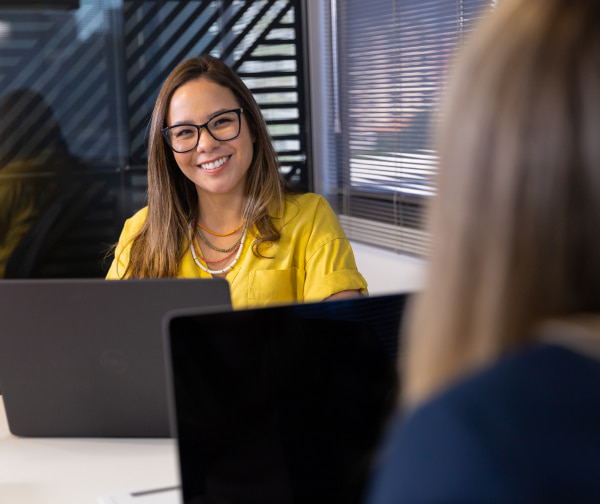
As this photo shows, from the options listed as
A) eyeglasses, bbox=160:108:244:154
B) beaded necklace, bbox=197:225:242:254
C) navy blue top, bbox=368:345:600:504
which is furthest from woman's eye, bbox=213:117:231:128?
navy blue top, bbox=368:345:600:504

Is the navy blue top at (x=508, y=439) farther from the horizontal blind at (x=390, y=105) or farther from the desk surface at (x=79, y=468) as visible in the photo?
the horizontal blind at (x=390, y=105)

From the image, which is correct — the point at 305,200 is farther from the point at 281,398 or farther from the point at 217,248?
the point at 281,398

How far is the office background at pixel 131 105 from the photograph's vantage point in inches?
127

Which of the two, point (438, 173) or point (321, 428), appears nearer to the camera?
point (438, 173)

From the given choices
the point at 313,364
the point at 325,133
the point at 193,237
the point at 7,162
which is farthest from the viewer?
the point at 325,133

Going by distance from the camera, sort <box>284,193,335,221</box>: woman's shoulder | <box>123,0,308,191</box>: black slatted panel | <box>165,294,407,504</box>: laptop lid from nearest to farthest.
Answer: <box>165,294,407,504</box>: laptop lid → <box>284,193,335,221</box>: woman's shoulder → <box>123,0,308,191</box>: black slatted panel

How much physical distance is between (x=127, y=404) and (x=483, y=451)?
97 cm

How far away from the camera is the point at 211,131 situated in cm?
193

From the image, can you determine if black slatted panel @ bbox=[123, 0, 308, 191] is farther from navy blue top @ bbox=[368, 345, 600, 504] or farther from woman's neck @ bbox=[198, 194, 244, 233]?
navy blue top @ bbox=[368, 345, 600, 504]

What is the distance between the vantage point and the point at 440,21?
2.74 metres

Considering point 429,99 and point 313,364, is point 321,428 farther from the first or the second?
point 429,99

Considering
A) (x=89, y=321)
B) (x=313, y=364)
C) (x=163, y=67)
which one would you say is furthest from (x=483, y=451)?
(x=163, y=67)

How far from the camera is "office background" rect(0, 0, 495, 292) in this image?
323 centimetres

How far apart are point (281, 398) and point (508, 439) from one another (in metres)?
0.46
